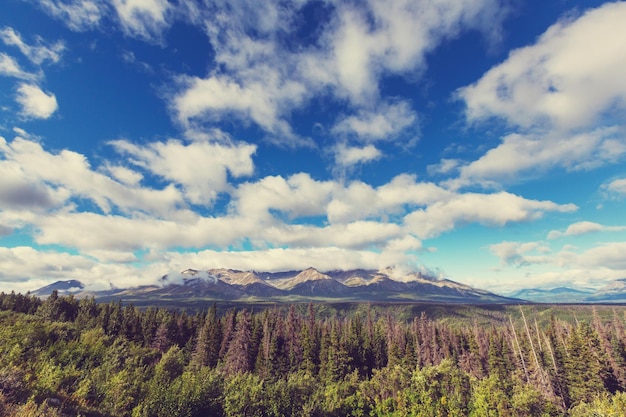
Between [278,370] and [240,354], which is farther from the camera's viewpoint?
[278,370]

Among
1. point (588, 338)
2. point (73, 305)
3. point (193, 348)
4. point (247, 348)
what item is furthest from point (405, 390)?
point (73, 305)

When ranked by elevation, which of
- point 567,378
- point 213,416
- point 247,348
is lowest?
point 567,378

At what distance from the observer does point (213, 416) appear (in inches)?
1233

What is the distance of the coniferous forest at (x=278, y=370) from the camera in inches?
1133

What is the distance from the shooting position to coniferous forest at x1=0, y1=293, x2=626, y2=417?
94.4 feet

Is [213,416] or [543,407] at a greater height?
[213,416]

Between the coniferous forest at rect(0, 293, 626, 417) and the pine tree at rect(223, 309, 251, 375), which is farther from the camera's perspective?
the pine tree at rect(223, 309, 251, 375)

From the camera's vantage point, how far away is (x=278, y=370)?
92438 millimetres

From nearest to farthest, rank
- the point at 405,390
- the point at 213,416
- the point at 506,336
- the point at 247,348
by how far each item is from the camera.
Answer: the point at 213,416
the point at 405,390
the point at 247,348
the point at 506,336

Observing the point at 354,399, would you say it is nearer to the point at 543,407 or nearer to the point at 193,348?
the point at 543,407

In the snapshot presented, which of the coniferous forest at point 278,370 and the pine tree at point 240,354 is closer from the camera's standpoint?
the coniferous forest at point 278,370

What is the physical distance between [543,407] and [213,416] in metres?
49.4

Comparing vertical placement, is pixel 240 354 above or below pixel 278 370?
above

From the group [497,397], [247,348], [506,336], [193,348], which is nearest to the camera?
[497,397]
